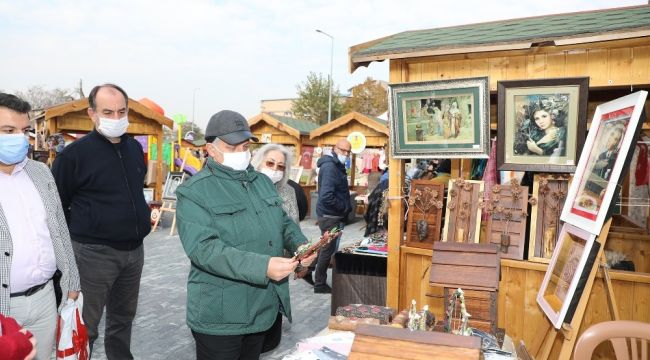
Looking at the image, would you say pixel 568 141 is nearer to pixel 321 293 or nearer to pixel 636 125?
pixel 636 125

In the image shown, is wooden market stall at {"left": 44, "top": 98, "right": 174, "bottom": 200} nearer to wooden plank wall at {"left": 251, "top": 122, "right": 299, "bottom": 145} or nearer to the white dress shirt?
wooden plank wall at {"left": 251, "top": 122, "right": 299, "bottom": 145}

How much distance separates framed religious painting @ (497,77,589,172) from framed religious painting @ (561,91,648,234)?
0.47 m

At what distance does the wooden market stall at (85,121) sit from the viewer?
11000 mm

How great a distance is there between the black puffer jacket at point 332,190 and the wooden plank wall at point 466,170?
6.93 feet

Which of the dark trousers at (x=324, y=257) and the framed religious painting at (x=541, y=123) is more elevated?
the framed religious painting at (x=541, y=123)

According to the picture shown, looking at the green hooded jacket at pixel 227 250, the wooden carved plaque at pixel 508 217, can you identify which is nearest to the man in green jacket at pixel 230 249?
the green hooded jacket at pixel 227 250

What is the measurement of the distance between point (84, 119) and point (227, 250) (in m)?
11.0

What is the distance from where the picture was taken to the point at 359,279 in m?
4.83

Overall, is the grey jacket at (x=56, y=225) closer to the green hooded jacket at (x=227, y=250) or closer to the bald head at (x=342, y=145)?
the green hooded jacket at (x=227, y=250)

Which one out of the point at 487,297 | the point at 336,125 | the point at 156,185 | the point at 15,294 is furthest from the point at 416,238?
the point at 156,185

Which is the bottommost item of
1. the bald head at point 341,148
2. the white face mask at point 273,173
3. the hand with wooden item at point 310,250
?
the hand with wooden item at point 310,250

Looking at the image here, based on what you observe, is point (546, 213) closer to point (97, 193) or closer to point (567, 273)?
point (567, 273)

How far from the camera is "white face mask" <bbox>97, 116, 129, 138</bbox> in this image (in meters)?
3.46

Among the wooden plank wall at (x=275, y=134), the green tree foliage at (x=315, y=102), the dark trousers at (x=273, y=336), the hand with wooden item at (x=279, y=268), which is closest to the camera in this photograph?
the hand with wooden item at (x=279, y=268)
